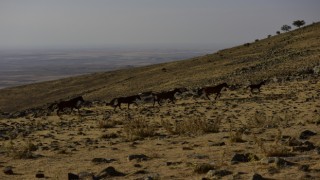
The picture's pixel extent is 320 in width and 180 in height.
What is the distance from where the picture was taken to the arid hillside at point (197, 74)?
155 ft

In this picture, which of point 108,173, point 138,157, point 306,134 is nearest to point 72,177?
point 108,173

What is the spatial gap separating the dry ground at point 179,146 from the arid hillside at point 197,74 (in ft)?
71.3

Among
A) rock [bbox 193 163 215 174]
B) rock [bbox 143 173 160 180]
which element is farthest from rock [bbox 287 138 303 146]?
rock [bbox 143 173 160 180]

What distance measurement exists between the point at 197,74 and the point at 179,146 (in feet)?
139

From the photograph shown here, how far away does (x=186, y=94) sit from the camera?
34.2m

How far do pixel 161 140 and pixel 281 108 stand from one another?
32.0ft

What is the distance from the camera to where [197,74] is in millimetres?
56219

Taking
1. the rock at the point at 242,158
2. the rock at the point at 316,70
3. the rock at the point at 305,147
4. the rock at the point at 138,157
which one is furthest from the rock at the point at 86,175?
the rock at the point at 316,70

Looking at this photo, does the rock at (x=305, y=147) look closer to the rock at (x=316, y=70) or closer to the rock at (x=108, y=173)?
the rock at (x=108, y=173)

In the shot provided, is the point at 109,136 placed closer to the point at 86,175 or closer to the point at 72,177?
the point at 86,175

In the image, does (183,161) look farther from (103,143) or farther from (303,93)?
(303,93)

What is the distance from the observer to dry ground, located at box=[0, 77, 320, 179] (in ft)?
33.5

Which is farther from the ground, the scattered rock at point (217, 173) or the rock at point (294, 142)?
the scattered rock at point (217, 173)

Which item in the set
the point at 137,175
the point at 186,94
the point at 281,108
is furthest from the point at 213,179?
the point at 186,94
